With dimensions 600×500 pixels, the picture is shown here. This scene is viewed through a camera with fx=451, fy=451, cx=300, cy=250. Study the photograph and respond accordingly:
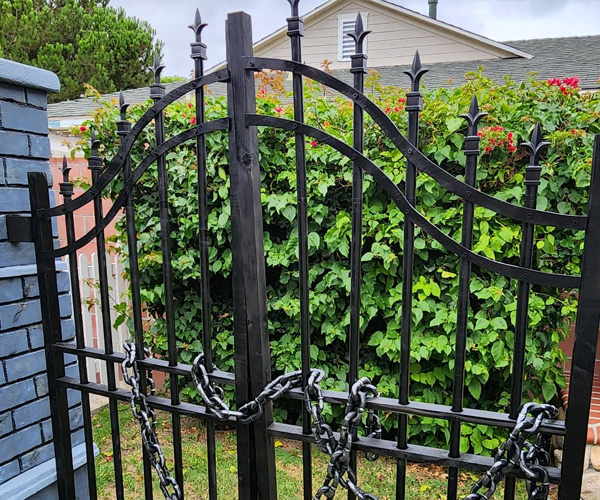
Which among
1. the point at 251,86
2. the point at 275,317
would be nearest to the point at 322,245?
the point at 275,317

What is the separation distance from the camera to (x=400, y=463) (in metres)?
1.34

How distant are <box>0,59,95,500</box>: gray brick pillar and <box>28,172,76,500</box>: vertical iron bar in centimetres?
8

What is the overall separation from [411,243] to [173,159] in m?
2.29

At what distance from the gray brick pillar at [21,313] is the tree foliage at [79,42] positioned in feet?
35.3

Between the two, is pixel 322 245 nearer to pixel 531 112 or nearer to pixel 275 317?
pixel 275 317

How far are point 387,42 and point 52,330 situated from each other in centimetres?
865

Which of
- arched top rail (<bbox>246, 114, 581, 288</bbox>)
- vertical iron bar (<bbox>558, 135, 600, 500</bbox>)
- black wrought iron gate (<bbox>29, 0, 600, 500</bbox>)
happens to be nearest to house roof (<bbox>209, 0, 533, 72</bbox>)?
black wrought iron gate (<bbox>29, 0, 600, 500</bbox>)

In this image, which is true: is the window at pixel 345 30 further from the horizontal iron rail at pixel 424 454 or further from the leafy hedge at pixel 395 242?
the horizontal iron rail at pixel 424 454

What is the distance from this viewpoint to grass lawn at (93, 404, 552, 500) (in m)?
2.87

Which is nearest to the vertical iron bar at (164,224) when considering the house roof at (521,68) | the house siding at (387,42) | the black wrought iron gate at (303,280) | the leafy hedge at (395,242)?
the black wrought iron gate at (303,280)

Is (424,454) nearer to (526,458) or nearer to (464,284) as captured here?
(526,458)

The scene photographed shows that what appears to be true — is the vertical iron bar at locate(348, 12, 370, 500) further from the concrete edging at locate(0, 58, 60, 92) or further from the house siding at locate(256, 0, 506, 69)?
the house siding at locate(256, 0, 506, 69)

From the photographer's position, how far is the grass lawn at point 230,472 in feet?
9.40

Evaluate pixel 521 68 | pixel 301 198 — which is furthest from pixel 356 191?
pixel 521 68
